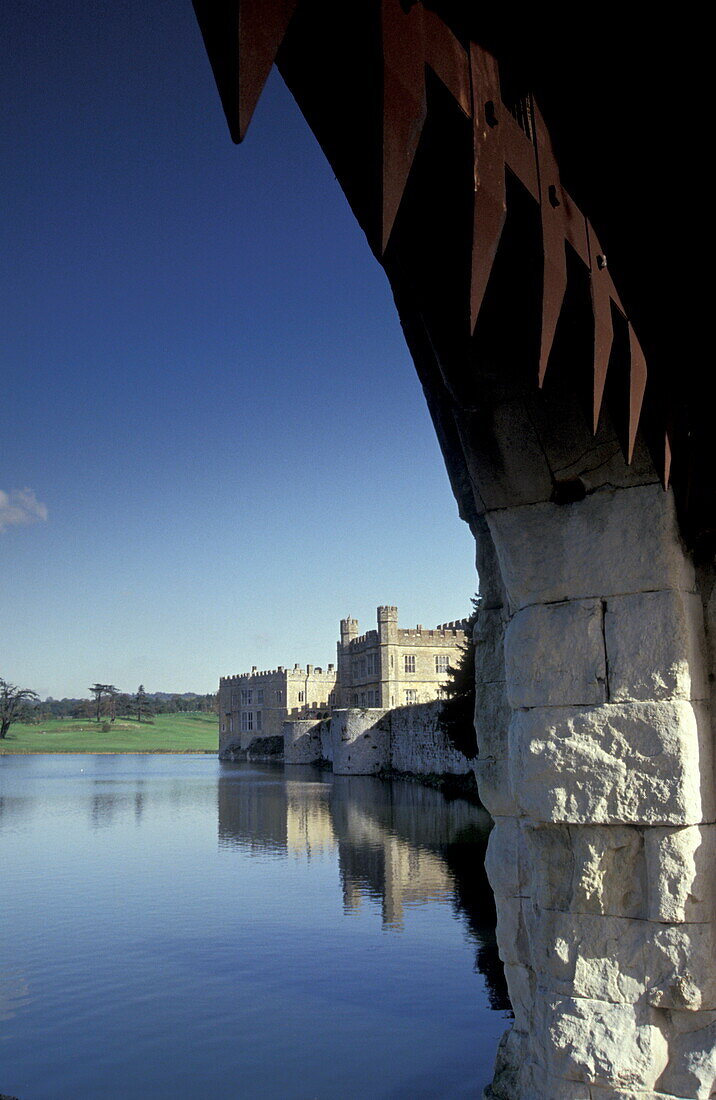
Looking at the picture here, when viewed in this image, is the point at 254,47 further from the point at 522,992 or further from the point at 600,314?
the point at 522,992

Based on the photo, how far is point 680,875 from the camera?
2930mm

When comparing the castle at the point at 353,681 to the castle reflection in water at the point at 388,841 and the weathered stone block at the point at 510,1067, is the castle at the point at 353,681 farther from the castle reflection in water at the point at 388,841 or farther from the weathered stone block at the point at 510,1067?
the weathered stone block at the point at 510,1067

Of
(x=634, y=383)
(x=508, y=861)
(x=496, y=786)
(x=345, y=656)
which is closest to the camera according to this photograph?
(x=634, y=383)

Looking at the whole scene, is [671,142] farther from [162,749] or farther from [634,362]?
[162,749]

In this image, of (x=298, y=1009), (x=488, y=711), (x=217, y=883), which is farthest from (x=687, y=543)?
(x=217, y=883)

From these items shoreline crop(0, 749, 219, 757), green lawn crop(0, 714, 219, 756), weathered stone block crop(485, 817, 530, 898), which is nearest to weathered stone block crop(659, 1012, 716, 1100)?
weathered stone block crop(485, 817, 530, 898)

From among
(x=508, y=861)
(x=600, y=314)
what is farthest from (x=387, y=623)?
(x=600, y=314)

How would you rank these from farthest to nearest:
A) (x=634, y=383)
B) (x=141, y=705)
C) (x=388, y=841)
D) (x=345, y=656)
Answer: (x=141, y=705), (x=345, y=656), (x=388, y=841), (x=634, y=383)

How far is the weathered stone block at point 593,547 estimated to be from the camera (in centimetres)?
316

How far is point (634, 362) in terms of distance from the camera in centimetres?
230

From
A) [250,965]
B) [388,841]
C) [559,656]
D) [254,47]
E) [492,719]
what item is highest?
[254,47]

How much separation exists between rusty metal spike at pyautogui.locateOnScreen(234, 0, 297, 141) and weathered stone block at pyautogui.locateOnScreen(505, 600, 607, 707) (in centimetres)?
255

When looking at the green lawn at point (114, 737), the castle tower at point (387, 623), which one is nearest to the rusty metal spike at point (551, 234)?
the castle tower at point (387, 623)

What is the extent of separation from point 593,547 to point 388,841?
1539 cm
